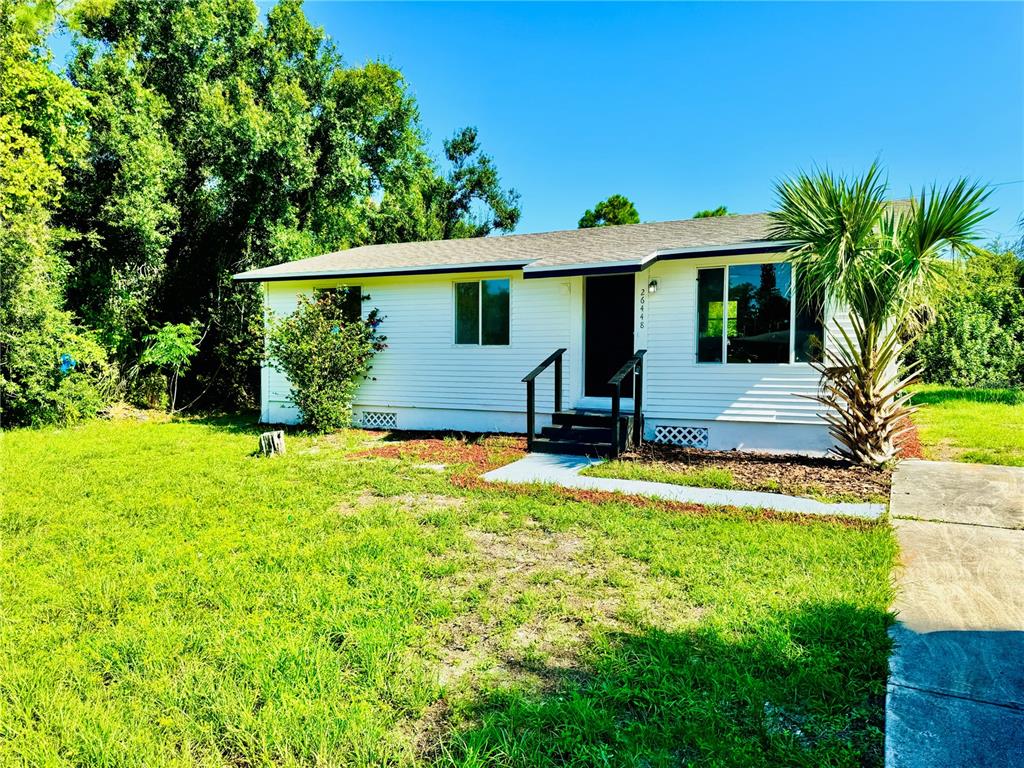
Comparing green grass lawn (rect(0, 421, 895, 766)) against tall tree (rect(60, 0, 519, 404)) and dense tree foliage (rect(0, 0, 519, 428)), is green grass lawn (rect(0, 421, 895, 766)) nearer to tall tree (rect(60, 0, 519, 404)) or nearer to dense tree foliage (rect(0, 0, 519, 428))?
dense tree foliage (rect(0, 0, 519, 428))

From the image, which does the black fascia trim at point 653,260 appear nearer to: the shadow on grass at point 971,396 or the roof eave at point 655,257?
the roof eave at point 655,257

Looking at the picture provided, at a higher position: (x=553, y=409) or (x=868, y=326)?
(x=868, y=326)

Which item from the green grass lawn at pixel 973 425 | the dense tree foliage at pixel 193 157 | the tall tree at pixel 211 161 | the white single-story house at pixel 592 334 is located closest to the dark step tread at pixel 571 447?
the white single-story house at pixel 592 334

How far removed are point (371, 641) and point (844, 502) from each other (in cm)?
485

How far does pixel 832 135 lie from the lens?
13.7 meters

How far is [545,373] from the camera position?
9906mm

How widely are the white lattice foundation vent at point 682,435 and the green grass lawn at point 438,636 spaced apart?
381cm

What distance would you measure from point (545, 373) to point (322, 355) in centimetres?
409

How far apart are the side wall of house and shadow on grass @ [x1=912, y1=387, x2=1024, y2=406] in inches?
320

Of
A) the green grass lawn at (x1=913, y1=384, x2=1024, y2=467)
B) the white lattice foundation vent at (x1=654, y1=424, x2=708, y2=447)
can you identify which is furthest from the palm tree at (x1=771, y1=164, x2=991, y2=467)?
the white lattice foundation vent at (x1=654, y1=424, x2=708, y2=447)

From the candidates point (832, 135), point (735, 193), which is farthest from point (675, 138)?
point (832, 135)

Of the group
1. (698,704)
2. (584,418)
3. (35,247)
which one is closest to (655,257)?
(584,418)

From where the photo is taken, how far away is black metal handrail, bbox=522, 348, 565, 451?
8.78 meters

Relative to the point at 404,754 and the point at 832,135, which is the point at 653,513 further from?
the point at 832,135
